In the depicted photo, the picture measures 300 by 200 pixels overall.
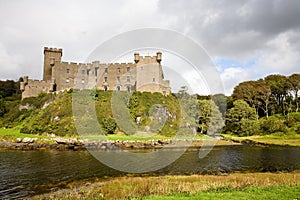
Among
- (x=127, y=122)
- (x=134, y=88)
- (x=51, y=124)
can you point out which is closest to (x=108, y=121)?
(x=127, y=122)

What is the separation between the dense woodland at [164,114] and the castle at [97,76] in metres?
3.34

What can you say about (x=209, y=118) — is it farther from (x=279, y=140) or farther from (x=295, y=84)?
(x=295, y=84)

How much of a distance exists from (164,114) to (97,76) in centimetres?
→ 2309

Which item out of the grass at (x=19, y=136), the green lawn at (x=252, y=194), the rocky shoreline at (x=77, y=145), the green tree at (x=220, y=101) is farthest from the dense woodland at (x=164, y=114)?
the green lawn at (x=252, y=194)

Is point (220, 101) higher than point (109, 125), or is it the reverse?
point (220, 101)

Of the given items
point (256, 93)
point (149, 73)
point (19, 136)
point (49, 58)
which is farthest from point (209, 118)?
point (49, 58)

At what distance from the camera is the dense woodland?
186 ft

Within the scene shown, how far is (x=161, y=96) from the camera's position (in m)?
70.2

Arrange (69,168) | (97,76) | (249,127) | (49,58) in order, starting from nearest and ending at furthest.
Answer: (69,168) < (249,127) < (49,58) < (97,76)

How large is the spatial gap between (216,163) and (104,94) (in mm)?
43395

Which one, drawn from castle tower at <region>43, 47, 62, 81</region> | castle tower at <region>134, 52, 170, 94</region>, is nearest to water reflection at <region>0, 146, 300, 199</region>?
castle tower at <region>134, 52, 170, 94</region>

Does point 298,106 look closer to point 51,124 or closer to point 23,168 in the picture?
point 51,124

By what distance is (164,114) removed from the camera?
64.7m

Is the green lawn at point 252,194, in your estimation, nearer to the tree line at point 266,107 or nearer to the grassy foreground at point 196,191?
the grassy foreground at point 196,191
